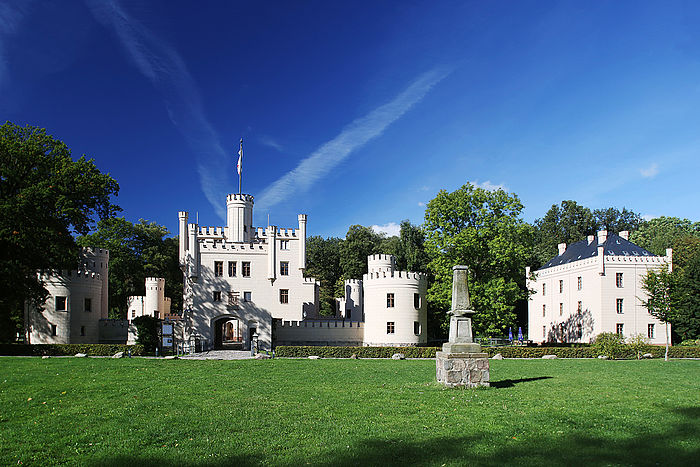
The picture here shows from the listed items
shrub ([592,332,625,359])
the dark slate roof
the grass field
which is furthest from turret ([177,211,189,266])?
the dark slate roof

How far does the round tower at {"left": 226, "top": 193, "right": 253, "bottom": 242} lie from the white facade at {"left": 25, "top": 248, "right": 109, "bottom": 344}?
1111 cm

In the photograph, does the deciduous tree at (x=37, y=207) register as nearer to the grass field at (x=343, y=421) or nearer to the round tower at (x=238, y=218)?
the round tower at (x=238, y=218)

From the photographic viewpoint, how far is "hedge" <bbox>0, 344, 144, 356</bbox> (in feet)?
100

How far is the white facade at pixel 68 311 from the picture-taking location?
121 ft

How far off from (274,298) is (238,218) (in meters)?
9.33

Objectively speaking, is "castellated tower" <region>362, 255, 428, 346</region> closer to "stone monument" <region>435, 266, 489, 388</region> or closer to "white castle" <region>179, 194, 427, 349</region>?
"white castle" <region>179, 194, 427, 349</region>

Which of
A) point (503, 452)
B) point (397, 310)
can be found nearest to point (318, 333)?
point (397, 310)

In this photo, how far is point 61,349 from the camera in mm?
31094

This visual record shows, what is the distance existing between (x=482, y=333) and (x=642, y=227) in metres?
44.1

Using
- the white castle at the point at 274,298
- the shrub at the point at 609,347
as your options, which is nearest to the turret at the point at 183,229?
the white castle at the point at 274,298

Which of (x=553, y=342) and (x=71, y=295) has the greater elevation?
(x=71, y=295)

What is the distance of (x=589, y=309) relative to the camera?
42.7 meters

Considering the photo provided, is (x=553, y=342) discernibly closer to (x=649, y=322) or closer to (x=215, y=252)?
(x=649, y=322)

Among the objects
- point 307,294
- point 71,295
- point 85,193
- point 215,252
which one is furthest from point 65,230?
point 307,294
